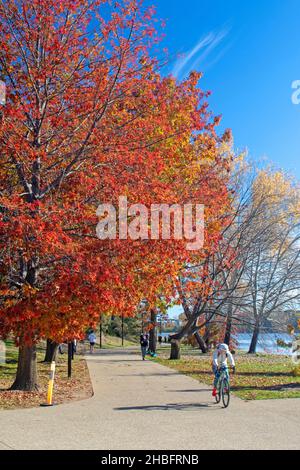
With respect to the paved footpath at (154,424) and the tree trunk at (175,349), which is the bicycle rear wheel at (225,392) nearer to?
the paved footpath at (154,424)

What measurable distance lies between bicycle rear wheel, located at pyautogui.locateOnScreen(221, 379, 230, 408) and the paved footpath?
0.63 feet

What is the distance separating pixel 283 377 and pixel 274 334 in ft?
37.3

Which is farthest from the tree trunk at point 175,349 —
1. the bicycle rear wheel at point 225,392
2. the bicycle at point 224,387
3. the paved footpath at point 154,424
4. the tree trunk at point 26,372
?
the bicycle rear wheel at point 225,392

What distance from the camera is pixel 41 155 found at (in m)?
12.7

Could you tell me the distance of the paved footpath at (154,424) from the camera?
785cm

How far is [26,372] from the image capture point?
14.3 m

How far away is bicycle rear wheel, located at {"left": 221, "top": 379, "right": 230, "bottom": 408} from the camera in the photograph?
11615mm

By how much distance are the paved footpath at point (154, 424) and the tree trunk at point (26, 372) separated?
188 cm

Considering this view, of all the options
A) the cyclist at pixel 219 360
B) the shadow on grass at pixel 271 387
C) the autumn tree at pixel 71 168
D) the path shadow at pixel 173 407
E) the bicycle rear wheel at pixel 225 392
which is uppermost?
the autumn tree at pixel 71 168

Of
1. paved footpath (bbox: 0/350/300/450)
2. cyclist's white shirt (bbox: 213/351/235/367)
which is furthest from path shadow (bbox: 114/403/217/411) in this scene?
cyclist's white shirt (bbox: 213/351/235/367)

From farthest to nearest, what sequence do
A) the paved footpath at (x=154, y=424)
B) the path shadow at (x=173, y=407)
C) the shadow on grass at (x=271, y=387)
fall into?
the shadow on grass at (x=271, y=387), the path shadow at (x=173, y=407), the paved footpath at (x=154, y=424)

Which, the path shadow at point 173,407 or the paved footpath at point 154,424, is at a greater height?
the paved footpath at point 154,424

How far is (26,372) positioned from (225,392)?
5.85 m

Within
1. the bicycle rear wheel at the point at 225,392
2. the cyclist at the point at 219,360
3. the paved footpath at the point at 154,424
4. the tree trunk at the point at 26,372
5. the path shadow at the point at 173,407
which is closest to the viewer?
the paved footpath at the point at 154,424
